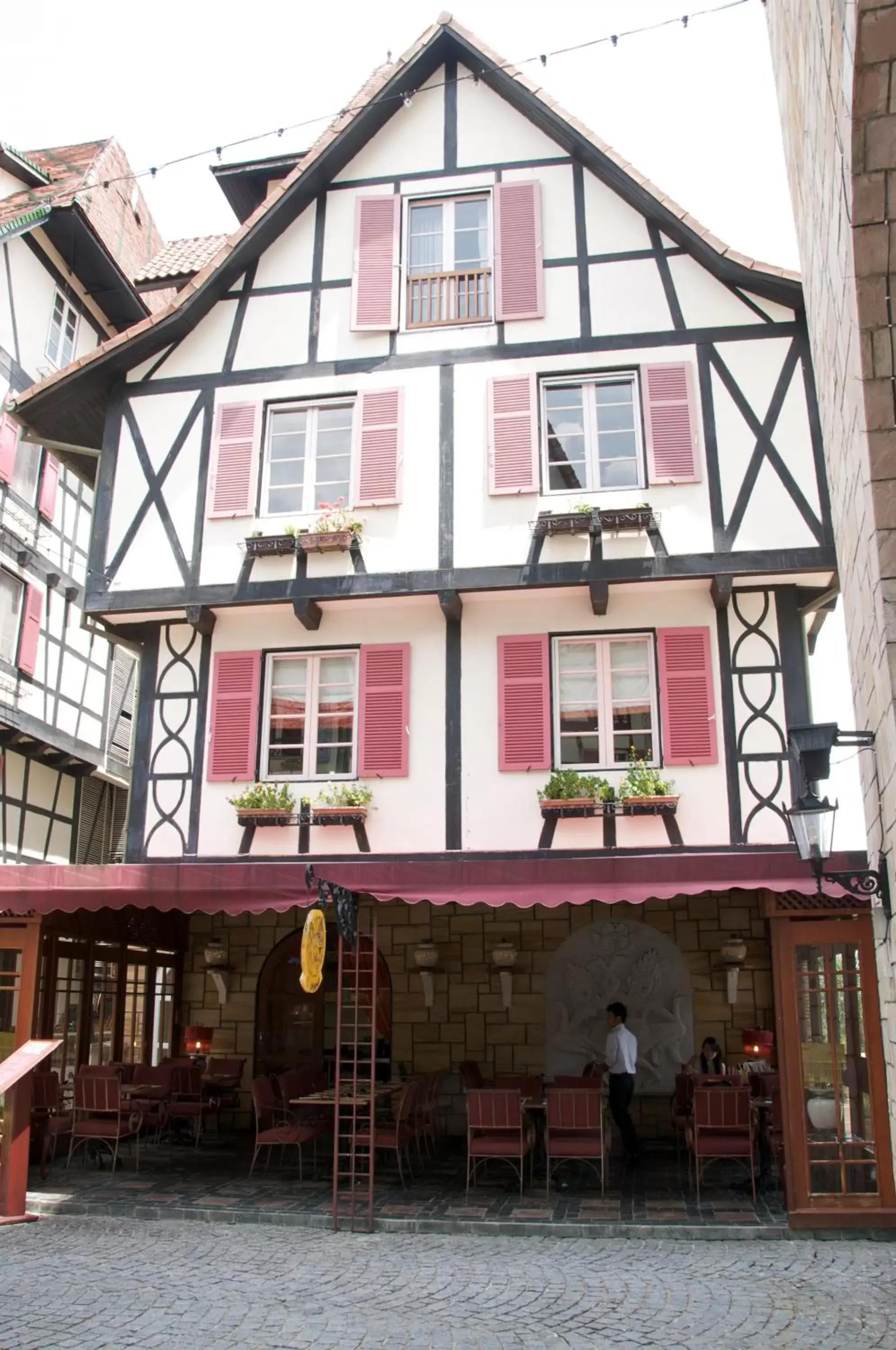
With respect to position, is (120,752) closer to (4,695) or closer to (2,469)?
(4,695)

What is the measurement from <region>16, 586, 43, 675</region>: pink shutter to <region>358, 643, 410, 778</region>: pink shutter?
5659 millimetres

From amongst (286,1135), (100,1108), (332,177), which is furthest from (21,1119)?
(332,177)

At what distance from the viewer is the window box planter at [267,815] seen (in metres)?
10.8

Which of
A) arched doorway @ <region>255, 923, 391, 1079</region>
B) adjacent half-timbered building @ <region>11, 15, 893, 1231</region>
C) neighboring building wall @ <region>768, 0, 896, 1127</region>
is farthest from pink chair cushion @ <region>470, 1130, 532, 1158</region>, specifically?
neighboring building wall @ <region>768, 0, 896, 1127</region>

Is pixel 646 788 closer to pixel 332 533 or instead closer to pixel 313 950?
pixel 313 950

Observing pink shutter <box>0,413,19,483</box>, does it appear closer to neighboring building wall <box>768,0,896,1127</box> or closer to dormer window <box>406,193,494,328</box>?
dormer window <box>406,193,494,328</box>

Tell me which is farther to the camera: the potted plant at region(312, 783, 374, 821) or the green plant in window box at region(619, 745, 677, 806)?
the potted plant at region(312, 783, 374, 821)

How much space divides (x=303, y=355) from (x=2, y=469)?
4.74 m

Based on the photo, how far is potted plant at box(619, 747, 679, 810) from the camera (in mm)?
10211

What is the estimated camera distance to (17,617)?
14.7 m

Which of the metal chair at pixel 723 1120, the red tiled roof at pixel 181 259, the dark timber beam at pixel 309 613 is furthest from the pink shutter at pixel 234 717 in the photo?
the red tiled roof at pixel 181 259

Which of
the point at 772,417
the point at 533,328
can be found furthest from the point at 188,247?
the point at 772,417

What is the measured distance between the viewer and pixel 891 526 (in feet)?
12.9

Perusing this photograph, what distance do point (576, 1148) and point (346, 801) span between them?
146 inches
